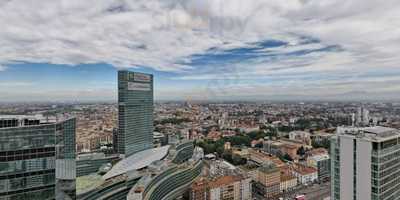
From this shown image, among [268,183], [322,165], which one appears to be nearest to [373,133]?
[268,183]

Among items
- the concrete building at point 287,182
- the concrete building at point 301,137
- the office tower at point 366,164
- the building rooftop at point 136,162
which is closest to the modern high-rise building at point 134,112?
the building rooftop at point 136,162

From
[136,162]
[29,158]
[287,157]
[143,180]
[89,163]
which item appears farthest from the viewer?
[287,157]

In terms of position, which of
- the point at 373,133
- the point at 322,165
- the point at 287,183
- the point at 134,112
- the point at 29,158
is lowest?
the point at 287,183

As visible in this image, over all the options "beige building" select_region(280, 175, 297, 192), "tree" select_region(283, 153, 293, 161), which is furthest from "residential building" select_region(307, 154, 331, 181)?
"tree" select_region(283, 153, 293, 161)

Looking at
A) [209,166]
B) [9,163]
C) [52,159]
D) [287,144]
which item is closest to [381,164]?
[52,159]

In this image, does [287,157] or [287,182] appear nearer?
[287,182]

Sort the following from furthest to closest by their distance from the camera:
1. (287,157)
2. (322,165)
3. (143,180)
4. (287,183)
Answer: (287,157) → (322,165) → (287,183) → (143,180)

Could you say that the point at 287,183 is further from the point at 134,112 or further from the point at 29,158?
the point at 29,158
